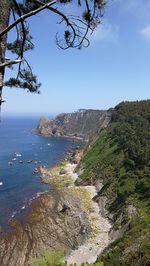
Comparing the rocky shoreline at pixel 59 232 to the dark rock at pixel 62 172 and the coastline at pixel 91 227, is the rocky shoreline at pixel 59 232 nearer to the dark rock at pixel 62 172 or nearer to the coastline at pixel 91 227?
the coastline at pixel 91 227

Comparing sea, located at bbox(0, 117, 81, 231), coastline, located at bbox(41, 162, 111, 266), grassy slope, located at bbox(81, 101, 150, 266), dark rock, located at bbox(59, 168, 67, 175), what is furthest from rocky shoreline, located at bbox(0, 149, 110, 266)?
dark rock, located at bbox(59, 168, 67, 175)

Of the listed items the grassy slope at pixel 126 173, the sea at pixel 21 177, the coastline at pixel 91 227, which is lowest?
the sea at pixel 21 177

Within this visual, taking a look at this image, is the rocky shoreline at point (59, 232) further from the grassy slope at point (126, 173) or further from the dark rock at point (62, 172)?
the dark rock at point (62, 172)

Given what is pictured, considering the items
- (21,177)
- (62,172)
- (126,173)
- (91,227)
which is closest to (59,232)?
(91,227)

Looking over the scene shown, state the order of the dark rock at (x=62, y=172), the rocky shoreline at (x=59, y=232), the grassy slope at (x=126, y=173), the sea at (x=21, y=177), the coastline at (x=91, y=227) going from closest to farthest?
the grassy slope at (x=126, y=173) < the coastline at (x=91, y=227) < the rocky shoreline at (x=59, y=232) < the sea at (x=21, y=177) < the dark rock at (x=62, y=172)

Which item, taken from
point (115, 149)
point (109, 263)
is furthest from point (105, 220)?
point (115, 149)

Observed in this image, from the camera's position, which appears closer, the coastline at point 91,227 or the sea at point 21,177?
the coastline at point 91,227

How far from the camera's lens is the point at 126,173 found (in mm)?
71500

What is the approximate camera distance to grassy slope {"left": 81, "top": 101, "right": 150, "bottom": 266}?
119ft

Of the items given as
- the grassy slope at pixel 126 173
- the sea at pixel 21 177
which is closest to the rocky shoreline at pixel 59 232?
the sea at pixel 21 177

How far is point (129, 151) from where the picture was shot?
3179 inches

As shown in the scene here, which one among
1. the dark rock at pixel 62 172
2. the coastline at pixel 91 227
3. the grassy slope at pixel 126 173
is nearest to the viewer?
the grassy slope at pixel 126 173

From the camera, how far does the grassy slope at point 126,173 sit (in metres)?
36.4

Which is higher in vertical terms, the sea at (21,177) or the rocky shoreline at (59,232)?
the rocky shoreline at (59,232)
